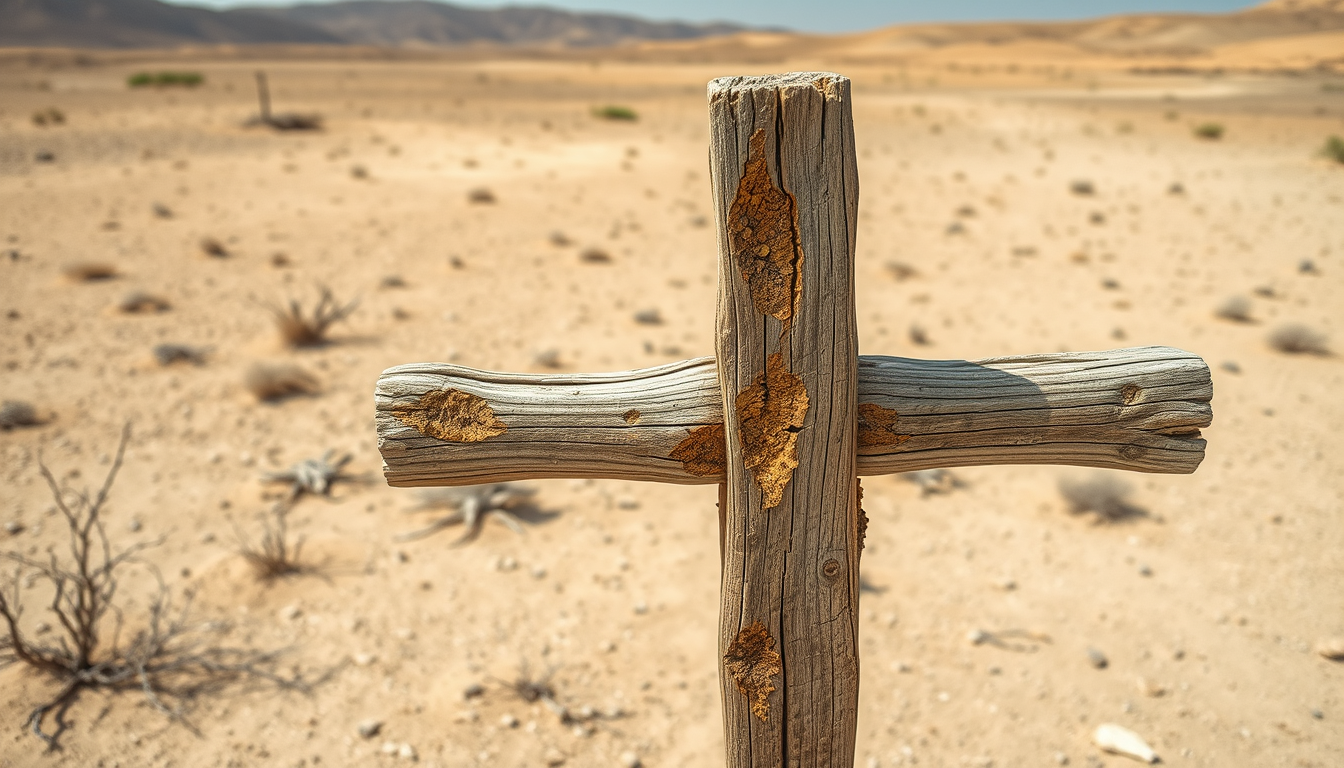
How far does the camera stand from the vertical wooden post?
3.96ft

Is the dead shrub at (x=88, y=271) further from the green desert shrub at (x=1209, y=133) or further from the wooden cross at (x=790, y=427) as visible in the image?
the green desert shrub at (x=1209, y=133)

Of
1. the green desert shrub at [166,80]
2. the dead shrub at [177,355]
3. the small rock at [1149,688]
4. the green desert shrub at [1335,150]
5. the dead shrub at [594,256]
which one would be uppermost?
the green desert shrub at [166,80]

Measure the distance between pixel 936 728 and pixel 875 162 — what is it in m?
13.5

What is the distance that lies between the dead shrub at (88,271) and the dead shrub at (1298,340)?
37.1ft

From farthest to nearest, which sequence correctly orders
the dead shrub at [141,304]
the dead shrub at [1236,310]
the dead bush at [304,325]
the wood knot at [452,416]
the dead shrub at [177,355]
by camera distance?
the dead shrub at [1236,310] < the dead shrub at [141,304] < the dead bush at [304,325] < the dead shrub at [177,355] < the wood knot at [452,416]

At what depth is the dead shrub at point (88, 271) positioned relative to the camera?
7.63 metres

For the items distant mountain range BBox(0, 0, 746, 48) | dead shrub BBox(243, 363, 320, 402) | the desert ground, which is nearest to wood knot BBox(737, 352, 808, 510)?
the desert ground

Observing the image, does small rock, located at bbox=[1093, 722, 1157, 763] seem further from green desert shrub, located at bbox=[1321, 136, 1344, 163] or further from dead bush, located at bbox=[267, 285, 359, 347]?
green desert shrub, located at bbox=[1321, 136, 1344, 163]

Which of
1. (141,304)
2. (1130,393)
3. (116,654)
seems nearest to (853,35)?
(141,304)

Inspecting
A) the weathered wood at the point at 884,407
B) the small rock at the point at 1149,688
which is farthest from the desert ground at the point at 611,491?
the weathered wood at the point at 884,407

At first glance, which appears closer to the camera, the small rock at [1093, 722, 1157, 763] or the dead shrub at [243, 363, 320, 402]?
the small rock at [1093, 722, 1157, 763]

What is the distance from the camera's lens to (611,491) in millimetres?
4730

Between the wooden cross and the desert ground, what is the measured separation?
1.83m

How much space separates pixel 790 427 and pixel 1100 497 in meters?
4.01
